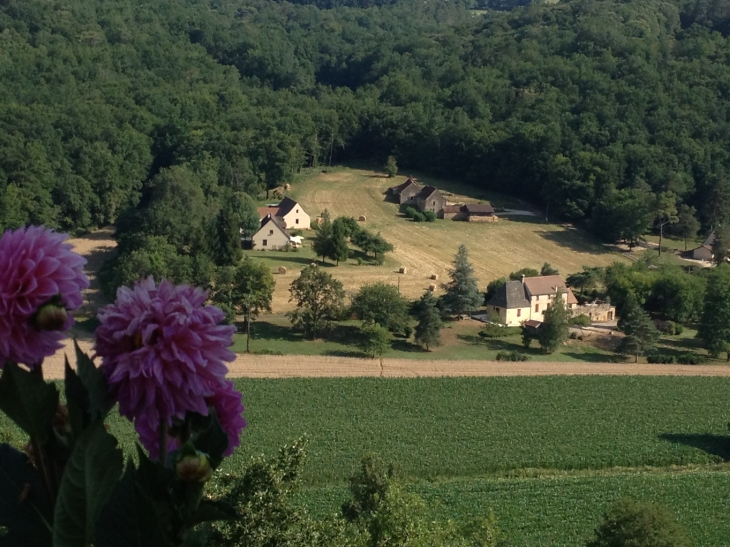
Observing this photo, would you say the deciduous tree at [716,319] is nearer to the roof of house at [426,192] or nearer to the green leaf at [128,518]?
the roof of house at [426,192]

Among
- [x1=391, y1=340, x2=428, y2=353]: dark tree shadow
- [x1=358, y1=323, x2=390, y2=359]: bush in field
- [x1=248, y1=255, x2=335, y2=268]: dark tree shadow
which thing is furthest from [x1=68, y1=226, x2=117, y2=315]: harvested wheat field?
[x1=391, y1=340, x2=428, y2=353]: dark tree shadow

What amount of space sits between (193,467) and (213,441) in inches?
4.6

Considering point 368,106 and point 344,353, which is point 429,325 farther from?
point 368,106

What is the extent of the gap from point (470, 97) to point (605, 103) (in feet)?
30.3

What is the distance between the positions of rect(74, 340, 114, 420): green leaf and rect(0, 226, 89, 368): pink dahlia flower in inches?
3.3

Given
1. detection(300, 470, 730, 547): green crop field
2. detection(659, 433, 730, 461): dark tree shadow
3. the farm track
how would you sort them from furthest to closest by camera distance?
the farm track < detection(659, 433, 730, 461): dark tree shadow < detection(300, 470, 730, 547): green crop field

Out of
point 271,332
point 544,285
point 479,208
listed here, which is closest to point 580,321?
point 544,285

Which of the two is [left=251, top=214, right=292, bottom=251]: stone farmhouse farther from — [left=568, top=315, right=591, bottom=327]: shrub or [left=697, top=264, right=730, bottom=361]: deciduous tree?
[left=697, top=264, right=730, bottom=361]: deciduous tree

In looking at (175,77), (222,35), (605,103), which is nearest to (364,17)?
(222,35)

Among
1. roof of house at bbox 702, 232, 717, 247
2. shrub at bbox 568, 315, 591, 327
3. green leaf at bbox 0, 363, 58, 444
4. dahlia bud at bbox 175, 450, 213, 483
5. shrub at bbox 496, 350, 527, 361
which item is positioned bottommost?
shrub at bbox 496, 350, 527, 361

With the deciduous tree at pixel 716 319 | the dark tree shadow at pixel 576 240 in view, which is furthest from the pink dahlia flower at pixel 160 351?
the dark tree shadow at pixel 576 240

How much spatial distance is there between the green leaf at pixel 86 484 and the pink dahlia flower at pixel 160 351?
107mm

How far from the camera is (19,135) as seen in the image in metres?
42.2

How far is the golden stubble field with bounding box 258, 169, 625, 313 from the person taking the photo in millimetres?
32219
